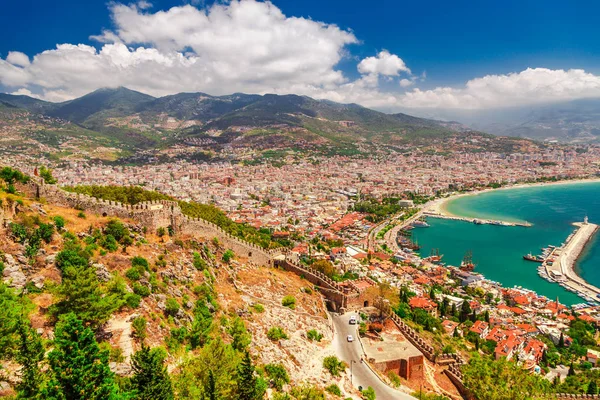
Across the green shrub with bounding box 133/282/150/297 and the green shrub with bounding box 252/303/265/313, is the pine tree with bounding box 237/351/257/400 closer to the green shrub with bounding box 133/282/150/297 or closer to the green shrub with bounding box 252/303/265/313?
the green shrub with bounding box 133/282/150/297

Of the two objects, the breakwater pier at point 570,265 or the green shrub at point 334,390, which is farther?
the breakwater pier at point 570,265

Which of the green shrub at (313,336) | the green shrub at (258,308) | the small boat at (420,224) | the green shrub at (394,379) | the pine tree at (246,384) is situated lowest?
the small boat at (420,224)

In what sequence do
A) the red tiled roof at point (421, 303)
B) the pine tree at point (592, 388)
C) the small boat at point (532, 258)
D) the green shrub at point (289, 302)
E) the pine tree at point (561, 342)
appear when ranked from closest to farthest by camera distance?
the green shrub at point (289, 302) → the pine tree at point (592, 388) → the pine tree at point (561, 342) → the red tiled roof at point (421, 303) → the small boat at point (532, 258)

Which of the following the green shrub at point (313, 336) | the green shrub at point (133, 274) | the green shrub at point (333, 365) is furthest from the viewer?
the green shrub at point (313, 336)

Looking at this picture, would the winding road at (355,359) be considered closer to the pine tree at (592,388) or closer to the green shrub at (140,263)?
the green shrub at (140,263)

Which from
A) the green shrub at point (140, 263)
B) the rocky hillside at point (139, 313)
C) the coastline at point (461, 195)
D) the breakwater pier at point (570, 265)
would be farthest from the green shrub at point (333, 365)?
the coastline at point (461, 195)
